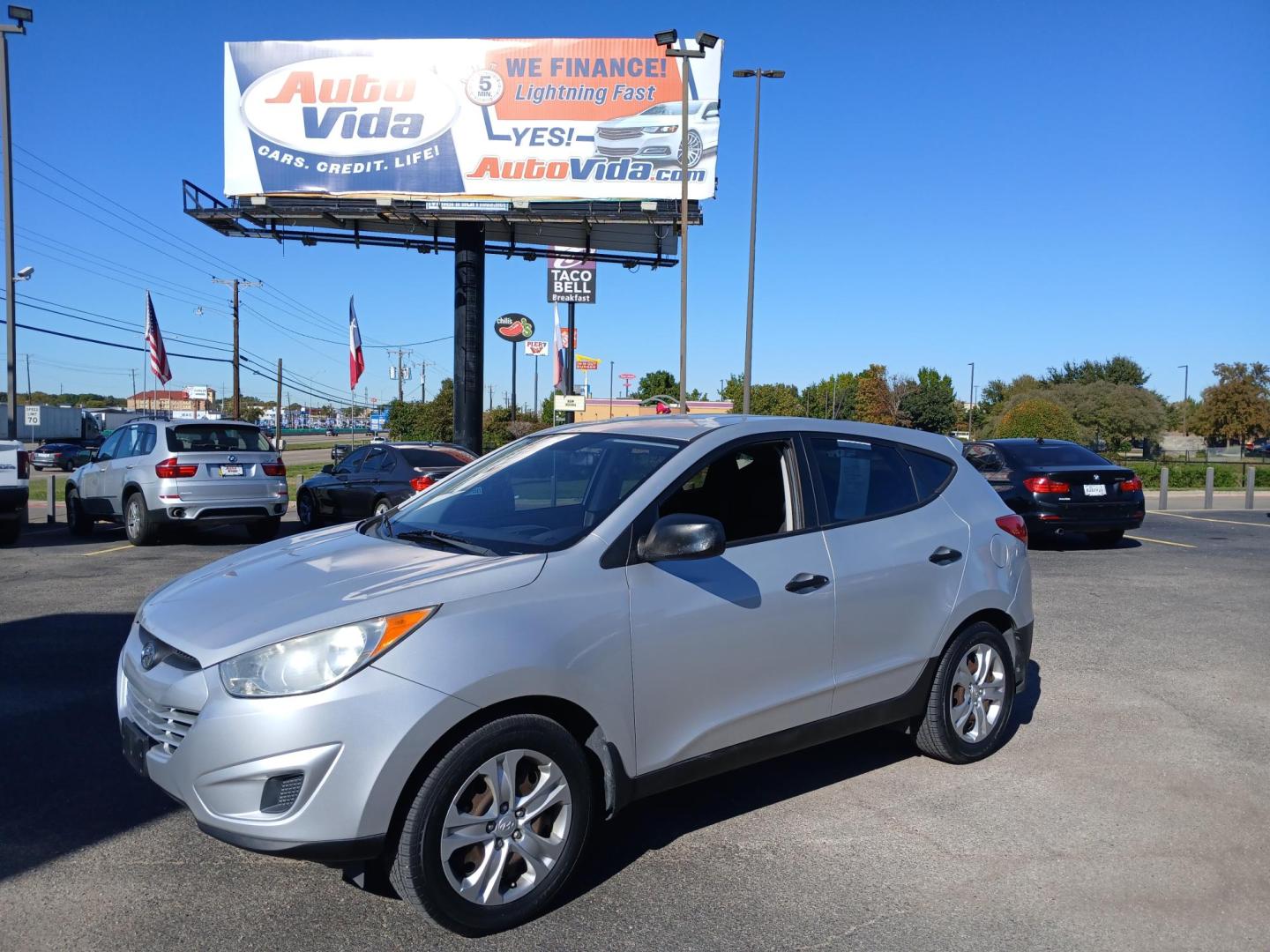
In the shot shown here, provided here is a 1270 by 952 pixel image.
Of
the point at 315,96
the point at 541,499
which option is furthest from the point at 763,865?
the point at 315,96

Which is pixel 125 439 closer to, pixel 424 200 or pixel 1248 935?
pixel 424 200

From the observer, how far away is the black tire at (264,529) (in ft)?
44.9

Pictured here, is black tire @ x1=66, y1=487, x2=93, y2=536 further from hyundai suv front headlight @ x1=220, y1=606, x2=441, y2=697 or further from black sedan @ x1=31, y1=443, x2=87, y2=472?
black sedan @ x1=31, y1=443, x2=87, y2=472

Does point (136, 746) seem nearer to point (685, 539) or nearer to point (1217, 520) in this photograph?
point (685, 539)

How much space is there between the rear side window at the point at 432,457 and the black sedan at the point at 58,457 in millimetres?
42799

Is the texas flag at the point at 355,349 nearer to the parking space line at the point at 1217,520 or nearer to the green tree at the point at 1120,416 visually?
the parking space line at the point at 1217,520

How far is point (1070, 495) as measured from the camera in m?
13.5

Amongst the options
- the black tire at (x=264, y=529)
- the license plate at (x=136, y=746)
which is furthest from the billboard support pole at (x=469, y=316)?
the license plate at (x=136, y=746)

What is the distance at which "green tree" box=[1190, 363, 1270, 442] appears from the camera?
66.6 meters

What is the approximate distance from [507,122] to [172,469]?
48.3 ft

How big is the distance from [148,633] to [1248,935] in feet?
13.3

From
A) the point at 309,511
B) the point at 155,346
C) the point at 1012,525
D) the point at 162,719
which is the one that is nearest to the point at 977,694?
the point at 1012,525

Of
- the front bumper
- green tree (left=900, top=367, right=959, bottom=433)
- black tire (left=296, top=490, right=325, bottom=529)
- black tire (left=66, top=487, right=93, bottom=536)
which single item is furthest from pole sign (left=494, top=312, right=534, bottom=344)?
green tree (left=900, top=367, right=959, bottom=433)

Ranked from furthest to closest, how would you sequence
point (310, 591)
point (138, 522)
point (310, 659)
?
point (138, 522)
point (310, 591)
point (310, 659)
